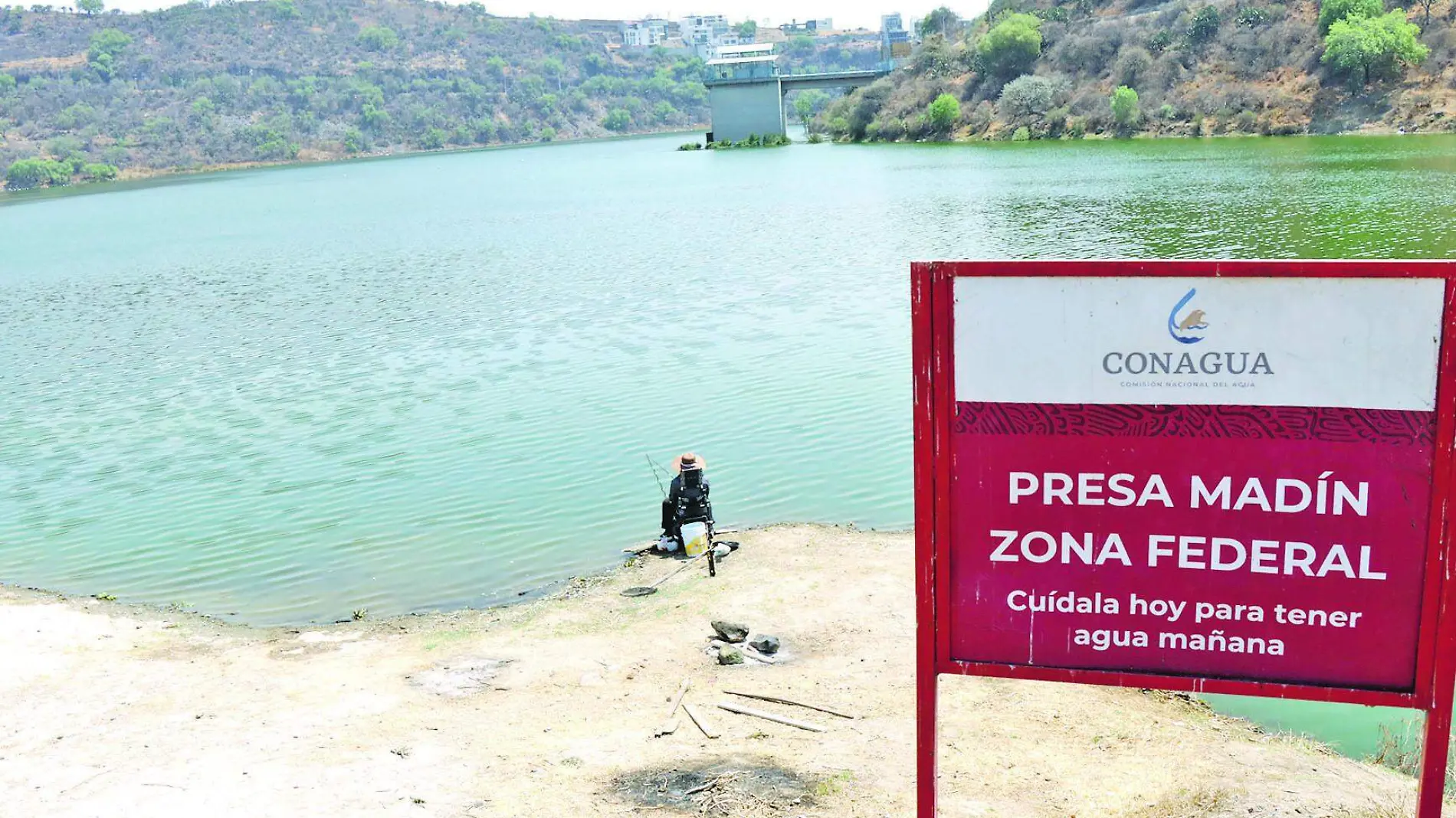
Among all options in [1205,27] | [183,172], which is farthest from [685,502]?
[183,172]

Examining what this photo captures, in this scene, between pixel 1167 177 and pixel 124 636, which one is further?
pixel 1167 177

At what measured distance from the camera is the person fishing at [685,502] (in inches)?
448

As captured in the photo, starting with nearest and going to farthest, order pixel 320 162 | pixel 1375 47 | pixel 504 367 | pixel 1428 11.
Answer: pixel 504 367 → pixel 1375 47 → pixel 1428 11 → pixel 320 162

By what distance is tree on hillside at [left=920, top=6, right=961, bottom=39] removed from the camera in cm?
14250

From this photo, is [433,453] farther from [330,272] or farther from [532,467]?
[330,272]

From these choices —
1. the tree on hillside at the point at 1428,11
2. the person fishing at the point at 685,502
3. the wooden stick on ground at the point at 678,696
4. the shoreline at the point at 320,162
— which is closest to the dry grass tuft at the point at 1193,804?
the wooden stick on ground at the point at 678,696

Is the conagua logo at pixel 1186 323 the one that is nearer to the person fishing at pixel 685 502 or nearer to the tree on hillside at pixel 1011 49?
the person fishing at pixel 685 502

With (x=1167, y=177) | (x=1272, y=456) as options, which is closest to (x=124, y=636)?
(x=1272, y=456)

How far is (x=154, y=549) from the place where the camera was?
13766 mm

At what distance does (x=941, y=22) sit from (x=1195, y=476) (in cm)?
15488

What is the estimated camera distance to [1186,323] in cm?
396

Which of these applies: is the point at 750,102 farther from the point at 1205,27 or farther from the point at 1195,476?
the point at 1195,476

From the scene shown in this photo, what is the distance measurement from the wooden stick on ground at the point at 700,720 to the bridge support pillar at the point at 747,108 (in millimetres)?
126576

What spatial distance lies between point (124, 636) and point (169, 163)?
557 ft
